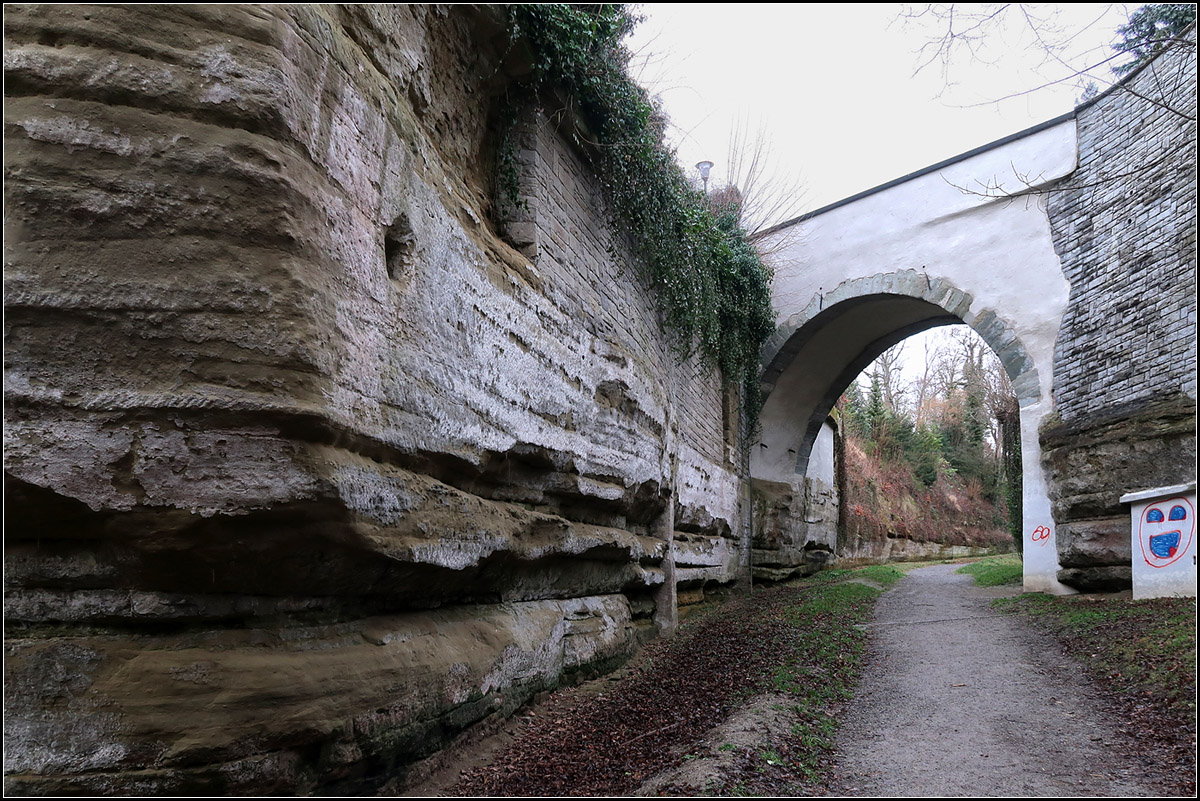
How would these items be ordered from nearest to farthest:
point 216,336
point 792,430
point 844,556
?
1. point 216,336
2. point 792,430
3. point 844,556

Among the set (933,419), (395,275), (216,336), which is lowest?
(216,336)

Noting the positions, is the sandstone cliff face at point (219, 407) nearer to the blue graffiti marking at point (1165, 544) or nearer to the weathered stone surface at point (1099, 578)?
the blue graffiti marking at point (1165, 544)

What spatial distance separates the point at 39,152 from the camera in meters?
2.30

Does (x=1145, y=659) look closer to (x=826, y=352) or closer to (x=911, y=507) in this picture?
(x=826, y=352)

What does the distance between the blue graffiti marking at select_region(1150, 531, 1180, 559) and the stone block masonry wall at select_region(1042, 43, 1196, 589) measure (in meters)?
0.74

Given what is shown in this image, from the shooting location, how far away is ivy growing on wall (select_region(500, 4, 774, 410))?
4785 millimetres

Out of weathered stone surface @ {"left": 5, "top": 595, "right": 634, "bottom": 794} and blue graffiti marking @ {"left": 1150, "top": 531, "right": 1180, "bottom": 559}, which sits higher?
blue graffiti marking @ {"left": 1150, "top": 531, "right": 1180, "bottom": 559}

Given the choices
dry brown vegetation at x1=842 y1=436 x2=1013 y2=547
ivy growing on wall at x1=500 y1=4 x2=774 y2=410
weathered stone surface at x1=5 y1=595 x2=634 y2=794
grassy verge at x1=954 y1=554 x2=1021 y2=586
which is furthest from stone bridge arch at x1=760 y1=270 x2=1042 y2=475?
weathered stone surface at x1=5 y1=595 x2=634 y2=794

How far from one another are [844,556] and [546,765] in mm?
15420

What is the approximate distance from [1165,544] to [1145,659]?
288 cm

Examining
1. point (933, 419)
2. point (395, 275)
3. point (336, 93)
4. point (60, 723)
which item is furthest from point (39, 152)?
point (933, 419)

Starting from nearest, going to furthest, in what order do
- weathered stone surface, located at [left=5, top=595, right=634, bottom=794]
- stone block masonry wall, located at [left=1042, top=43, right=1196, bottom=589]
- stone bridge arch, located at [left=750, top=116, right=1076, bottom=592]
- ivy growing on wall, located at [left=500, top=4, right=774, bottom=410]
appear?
weathered stone surface, located at [left=5, top=595, right=634, bottom=794] → ivy growing on wall, located at [left=500, top=4, right=774, bottom=410] → stone block masonry wall, located at [left=1042, top=43, right=1196, bottom=589] → stone bridge arch, located at [left=750, top=116, right=1076, bottom=592]

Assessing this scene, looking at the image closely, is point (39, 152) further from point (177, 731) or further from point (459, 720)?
point (459, 720)

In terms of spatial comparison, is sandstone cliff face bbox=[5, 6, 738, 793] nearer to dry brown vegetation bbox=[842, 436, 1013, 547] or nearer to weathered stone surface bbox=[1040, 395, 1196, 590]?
weathered stone surface bbox=[1040, 395, 1196, 590]
